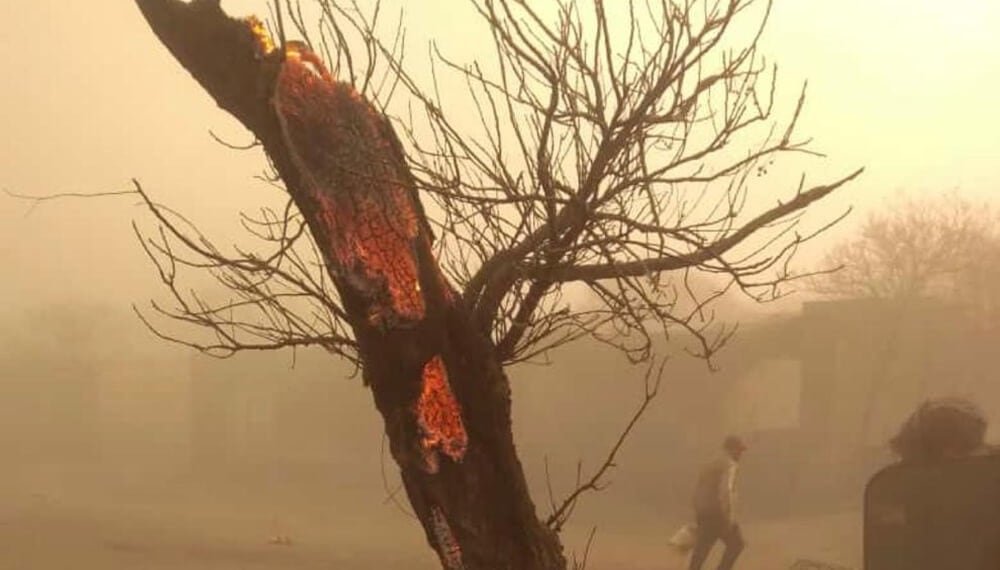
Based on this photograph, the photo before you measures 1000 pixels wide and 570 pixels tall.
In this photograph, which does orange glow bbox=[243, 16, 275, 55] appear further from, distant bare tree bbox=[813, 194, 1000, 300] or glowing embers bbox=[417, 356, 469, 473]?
distant bare tree bbox=[813, 194, 1000, 300]

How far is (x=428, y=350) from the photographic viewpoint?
11.2 ft

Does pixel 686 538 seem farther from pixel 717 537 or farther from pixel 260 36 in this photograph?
pixel 260 36

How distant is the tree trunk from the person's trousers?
8787mm

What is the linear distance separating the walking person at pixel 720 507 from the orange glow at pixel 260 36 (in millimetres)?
9127

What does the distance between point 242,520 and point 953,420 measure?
60.6 feet

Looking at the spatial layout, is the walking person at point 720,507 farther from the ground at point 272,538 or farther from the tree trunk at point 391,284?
the tree trunk at point 391,284

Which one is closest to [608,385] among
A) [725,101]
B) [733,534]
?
[733,534]

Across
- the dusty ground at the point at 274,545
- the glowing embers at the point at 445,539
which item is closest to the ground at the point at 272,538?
the dusty ground at the point at 274,545

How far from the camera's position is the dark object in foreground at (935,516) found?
5.88 metres

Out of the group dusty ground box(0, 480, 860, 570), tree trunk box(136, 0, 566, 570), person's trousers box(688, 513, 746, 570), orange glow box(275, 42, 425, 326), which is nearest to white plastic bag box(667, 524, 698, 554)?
person's trousers box(688, 513, 746, 570)

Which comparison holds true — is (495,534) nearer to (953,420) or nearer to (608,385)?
(953,420)

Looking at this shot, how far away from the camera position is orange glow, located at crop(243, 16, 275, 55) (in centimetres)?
337

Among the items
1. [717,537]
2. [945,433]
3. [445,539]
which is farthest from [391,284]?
[717,537]

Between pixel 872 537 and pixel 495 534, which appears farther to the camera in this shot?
pixel 872 537
